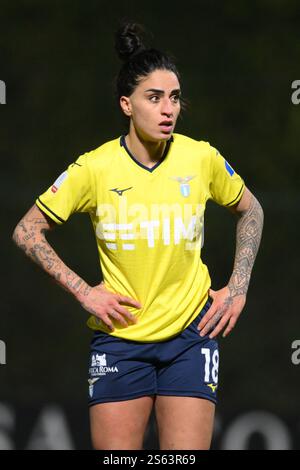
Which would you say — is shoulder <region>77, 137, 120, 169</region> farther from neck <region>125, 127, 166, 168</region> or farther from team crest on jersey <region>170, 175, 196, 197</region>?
team crest on jersey <region>170, 175, 196, 197</region>

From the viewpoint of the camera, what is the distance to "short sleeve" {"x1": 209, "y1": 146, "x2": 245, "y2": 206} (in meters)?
4.89

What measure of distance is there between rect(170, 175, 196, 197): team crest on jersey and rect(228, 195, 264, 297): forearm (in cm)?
41

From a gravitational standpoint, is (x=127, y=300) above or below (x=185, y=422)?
above

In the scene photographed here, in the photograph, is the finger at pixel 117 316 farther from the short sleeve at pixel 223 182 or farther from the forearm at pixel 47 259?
the short sleeve at pixel 223 182

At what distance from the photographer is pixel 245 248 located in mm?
5004

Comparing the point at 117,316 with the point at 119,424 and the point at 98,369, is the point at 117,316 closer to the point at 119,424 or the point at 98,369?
the point at 98,369

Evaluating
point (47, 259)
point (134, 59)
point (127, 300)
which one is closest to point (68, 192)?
point (47, 259)

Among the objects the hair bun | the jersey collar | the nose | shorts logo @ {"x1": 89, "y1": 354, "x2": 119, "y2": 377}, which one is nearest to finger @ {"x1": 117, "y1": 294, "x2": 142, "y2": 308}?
shorts logo @ {"x1": 89, "y1": 354, "x2": 119, "y2": 377}

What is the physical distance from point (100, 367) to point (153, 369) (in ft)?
0.76

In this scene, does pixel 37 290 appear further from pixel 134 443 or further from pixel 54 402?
pixel 134 443

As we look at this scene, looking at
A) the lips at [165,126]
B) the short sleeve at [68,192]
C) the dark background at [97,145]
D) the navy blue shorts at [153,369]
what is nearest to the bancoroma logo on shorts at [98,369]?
the navy blue shorts at [153,369]

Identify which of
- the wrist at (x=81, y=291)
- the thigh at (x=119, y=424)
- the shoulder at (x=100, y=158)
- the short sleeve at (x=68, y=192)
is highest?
the shoulder at (x=100, y=158)

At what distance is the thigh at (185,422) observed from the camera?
4.62 metres

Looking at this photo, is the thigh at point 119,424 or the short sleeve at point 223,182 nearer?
the thigh at point 119,424
